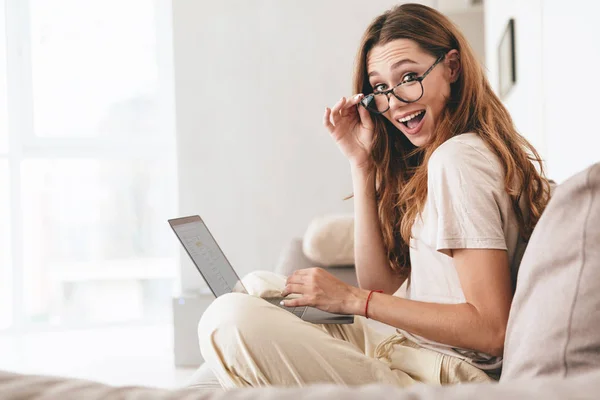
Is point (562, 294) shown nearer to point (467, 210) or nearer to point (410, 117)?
point (467, 210)

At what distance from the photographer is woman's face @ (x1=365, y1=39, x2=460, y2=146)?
1409mm

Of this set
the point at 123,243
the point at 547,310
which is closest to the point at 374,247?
the point at 547,310

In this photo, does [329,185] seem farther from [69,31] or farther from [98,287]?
[69,31]

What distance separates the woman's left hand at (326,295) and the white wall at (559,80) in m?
0.96

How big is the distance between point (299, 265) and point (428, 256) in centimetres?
150

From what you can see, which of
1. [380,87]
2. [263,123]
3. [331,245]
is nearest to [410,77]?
[380,87]

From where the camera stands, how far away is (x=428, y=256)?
1.26 metres

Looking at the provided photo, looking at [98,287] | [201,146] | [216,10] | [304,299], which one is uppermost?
[216,10]

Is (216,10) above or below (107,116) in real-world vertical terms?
above

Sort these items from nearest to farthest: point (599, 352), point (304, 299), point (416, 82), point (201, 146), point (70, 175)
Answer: point (599, 352) < point (304, 299) < point (416, 82) < point (201, 146) < point (70, 175)

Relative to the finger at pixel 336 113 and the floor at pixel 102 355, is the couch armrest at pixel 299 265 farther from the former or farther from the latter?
the finger at pixel 336 113

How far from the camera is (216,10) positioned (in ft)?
12.9

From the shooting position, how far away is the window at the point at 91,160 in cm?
486

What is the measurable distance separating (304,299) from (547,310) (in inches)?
20.7
